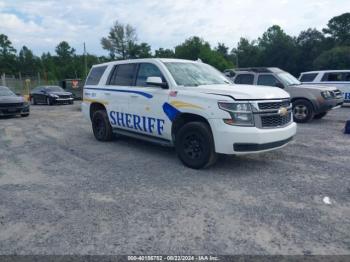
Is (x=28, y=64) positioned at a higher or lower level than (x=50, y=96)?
higher

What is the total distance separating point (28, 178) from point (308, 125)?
8422mm

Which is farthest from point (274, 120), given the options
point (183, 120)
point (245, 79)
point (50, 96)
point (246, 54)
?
point (246, 54)

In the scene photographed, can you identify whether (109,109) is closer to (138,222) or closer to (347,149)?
(138,222)

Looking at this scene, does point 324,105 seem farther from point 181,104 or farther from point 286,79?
point 181,104

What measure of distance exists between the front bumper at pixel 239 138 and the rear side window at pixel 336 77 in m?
10.9

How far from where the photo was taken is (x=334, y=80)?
48.6 feet

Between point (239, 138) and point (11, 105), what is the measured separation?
1227 centimetres

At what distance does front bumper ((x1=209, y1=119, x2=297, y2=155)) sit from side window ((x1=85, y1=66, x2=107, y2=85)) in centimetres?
399

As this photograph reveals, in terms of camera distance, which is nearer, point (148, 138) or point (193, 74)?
point (193, 74)

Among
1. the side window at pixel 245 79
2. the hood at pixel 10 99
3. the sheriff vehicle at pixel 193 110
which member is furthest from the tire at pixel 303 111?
the hood at pixel 10 99

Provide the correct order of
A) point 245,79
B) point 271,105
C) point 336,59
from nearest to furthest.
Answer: point 271,105
point 245,79
point 336,59

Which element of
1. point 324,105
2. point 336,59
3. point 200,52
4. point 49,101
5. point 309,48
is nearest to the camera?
point 324,105

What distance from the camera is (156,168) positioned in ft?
19.6

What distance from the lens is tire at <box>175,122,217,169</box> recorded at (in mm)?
5492
